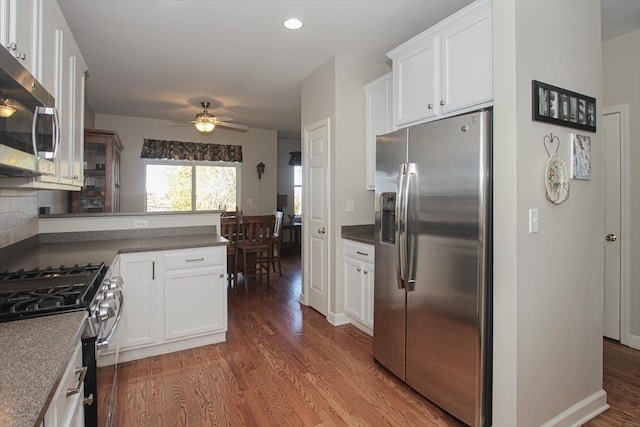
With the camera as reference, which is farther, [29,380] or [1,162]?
[1,162]

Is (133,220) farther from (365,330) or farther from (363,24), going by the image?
(363,24)

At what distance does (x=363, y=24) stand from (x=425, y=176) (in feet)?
4.93

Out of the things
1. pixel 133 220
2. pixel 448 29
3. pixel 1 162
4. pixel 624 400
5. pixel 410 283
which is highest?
pixel 448 29

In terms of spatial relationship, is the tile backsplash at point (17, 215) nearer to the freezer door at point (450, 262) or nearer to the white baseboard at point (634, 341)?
the freezer door at point (450, 262)

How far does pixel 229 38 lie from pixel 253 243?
262cm

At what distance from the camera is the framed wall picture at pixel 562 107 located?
5.57 ft

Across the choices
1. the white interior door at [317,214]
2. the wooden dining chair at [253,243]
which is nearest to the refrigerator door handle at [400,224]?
the white interior door at [317,214]

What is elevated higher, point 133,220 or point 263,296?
point 133,220

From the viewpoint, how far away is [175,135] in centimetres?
612

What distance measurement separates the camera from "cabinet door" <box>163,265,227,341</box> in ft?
8.73

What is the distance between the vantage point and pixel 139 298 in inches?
100

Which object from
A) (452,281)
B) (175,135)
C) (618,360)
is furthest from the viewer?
(175,135)

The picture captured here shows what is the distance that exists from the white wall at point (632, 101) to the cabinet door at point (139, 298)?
3.93 meters

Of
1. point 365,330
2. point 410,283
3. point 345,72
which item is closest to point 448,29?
point 345,72
